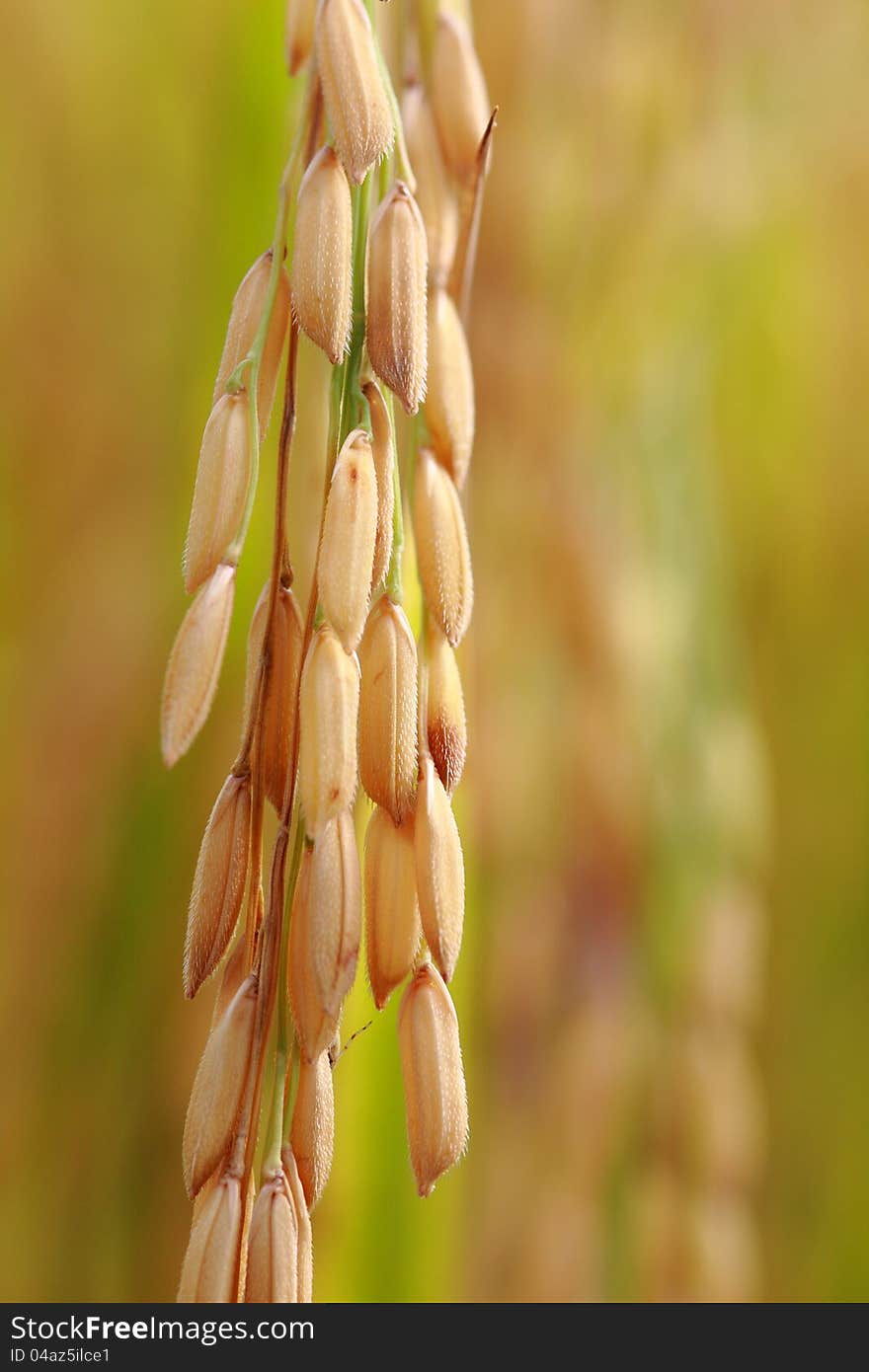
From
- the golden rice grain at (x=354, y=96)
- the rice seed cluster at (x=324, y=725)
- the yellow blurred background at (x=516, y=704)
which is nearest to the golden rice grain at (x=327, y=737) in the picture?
the rice seed cluster at (x=324, y=725)

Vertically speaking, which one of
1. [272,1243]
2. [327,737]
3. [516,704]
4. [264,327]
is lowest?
[272,1243]

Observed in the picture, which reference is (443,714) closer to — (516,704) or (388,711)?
(388,711)

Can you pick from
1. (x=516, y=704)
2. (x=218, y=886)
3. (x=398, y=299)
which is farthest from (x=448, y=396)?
(x=516, y=704)

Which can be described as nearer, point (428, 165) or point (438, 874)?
point (438, 874)

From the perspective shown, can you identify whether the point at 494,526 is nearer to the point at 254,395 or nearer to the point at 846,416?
the point at 254,395

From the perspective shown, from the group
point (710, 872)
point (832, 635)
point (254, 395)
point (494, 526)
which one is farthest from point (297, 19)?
point (832, 635)
